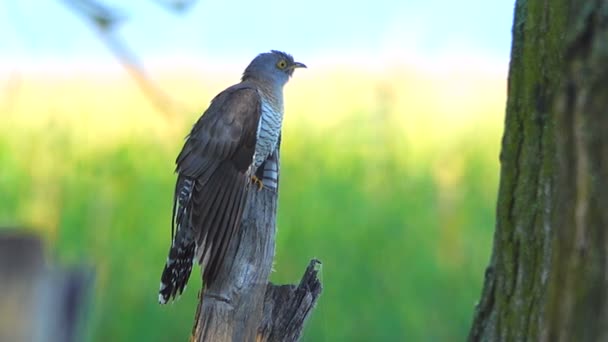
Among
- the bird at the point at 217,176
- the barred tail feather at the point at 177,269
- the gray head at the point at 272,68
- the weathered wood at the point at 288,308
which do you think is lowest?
the weathered wood at the point at 288,308

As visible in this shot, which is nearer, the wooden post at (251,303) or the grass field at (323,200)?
the wooden post at (251,303)

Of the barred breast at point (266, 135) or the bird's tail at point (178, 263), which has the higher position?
the barred breast at point (266, 135)

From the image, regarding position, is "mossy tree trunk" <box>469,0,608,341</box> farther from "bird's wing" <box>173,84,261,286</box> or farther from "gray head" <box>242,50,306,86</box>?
"gray head" <box>242,50,306,86</box>

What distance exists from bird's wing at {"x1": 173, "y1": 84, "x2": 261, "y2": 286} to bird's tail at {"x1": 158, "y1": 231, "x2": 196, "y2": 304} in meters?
0.06

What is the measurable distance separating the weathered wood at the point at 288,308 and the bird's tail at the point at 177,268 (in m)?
0.48

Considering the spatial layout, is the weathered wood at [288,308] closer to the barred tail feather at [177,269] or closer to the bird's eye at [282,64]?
the barred tail feather at [177,269]

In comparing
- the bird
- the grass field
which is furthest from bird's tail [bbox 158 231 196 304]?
the grass field

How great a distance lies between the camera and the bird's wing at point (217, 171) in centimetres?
A: 321

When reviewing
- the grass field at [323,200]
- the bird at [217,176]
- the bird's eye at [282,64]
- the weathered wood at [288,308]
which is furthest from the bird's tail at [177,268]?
the grass field at [323,200]

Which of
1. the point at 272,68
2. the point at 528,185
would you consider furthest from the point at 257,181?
the point at 528,185

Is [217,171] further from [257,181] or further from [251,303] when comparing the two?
[251,303]

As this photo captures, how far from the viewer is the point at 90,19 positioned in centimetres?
456

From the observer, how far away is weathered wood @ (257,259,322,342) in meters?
2.89

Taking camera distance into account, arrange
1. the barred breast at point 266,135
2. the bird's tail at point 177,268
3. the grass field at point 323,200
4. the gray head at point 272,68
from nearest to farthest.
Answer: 1. the bird's tail at point 177,268
2. the barred breast at point 266,135
3. the gray head at point 272,68
4. the grass field at point 323,200
